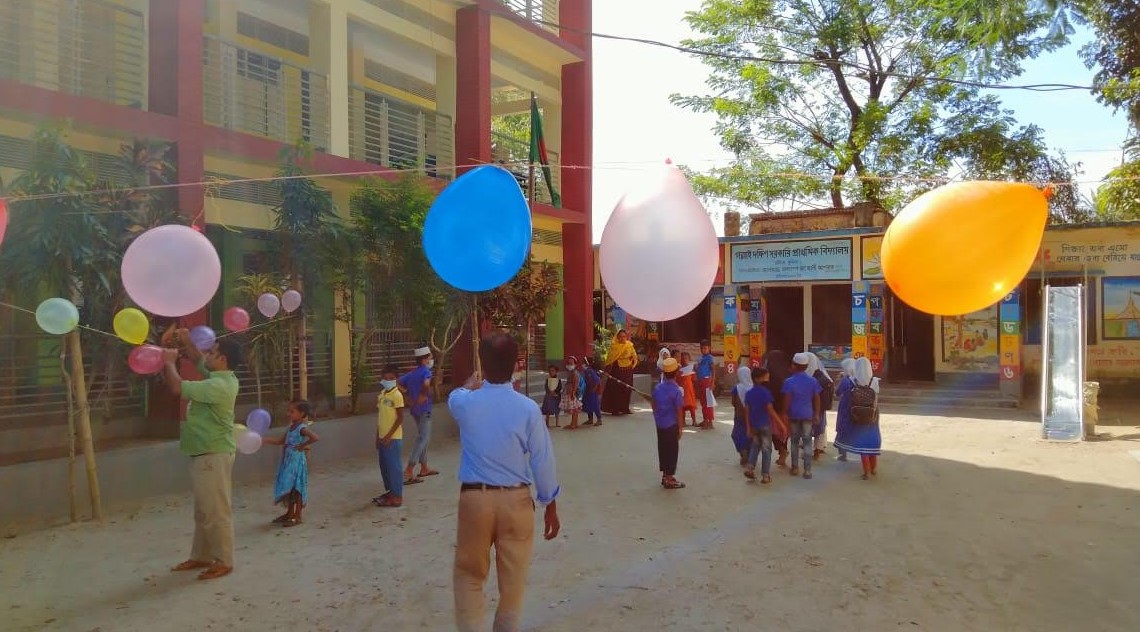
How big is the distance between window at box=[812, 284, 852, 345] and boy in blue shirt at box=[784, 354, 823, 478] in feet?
30.8

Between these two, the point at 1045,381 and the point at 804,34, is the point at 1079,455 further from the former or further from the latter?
the point at 804,34

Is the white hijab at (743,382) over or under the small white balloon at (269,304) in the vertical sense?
under

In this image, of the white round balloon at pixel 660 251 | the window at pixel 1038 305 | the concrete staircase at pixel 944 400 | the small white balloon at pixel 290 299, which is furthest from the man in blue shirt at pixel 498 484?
the window at pixel 1038 305

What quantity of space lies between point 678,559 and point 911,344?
44.1 feet

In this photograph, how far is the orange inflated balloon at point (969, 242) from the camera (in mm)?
4164

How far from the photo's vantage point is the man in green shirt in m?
4.97

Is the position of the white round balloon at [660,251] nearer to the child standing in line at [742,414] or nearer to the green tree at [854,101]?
the child standing in line at [742,414]

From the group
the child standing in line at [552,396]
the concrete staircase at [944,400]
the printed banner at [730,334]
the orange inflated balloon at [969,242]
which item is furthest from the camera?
the printed banner at [730,334]

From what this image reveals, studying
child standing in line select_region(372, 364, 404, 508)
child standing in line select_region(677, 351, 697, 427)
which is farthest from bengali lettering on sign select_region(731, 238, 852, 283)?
child standing in line select_region(372, 364, 404, 508)

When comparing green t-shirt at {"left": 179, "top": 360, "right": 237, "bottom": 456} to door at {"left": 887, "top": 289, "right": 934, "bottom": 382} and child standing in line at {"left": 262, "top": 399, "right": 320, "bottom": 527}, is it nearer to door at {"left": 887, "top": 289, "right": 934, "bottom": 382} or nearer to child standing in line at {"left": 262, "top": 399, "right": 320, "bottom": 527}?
child standing in line at {"left": 262, "top": 399, "right": 320, "bottom": 527}

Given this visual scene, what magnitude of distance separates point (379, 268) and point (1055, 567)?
25.3ft

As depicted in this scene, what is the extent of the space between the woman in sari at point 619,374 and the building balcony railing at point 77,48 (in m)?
8.05

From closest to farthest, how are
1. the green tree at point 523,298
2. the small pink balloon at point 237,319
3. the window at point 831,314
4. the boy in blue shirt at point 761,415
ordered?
the small pink balloon at point 237,319 < the boy in blue shirt at point 761,415 < the green tree at point 523,298 < the window at point 831,314

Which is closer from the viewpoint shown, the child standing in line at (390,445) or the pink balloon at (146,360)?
the pink balloon at (146,360)
